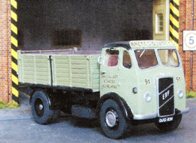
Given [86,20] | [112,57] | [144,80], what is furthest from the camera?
[86,20]

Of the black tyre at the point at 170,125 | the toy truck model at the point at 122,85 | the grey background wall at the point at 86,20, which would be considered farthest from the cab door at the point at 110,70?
the grey background wall at the point at 86,20

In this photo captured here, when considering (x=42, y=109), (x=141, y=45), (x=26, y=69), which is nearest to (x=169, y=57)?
(x=141, y=45)

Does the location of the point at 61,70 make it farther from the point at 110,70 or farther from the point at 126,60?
the point at 126,60

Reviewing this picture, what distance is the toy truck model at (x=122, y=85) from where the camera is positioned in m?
11.4

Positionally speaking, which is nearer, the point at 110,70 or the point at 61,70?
the point at 110,70

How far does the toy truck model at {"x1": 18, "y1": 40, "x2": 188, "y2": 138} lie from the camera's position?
11383mm

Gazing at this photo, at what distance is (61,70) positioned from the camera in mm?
12875

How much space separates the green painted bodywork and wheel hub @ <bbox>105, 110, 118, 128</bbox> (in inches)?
16.6

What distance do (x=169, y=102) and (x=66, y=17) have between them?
49.9ft

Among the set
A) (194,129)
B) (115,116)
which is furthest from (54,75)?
(194,129)

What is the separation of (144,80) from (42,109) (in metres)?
3.37

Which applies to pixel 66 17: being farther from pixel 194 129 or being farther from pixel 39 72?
pixel 194 129

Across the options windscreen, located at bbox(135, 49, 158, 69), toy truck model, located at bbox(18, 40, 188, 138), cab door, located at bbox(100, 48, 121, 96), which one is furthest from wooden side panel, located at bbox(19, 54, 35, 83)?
windscreen, located at bbox(135, 49, 158, 69)

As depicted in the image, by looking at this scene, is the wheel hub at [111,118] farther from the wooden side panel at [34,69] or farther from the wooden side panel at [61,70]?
the wooden side panel at [34,69]
